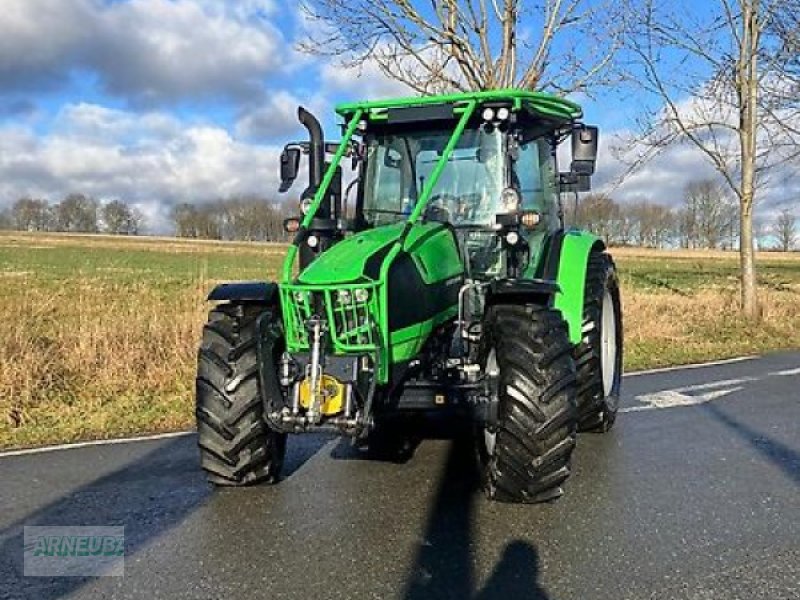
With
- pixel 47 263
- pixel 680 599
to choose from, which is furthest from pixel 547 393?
pixel 47 263

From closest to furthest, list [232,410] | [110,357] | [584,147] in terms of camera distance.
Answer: [232,410] → [584,147] → [110,357]

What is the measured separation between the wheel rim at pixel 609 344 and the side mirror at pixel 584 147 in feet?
5.23

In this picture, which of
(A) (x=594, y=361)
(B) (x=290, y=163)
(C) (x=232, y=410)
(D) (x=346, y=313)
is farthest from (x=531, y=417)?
(B) (x=290, y=163)

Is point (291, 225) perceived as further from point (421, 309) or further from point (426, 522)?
point (426, 522)

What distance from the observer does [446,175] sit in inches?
237

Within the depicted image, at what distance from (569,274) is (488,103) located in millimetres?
1488

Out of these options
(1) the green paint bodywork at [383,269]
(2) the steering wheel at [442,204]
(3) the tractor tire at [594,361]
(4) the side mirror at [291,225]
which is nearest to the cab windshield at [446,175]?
(2) the steering wheel at [442,204]

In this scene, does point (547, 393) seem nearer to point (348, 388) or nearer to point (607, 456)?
point (348, 388)

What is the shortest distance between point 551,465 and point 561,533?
45 centimetres

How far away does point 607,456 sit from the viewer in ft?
20.6

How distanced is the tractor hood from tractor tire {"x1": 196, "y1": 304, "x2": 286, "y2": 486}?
63 cm

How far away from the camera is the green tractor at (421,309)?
4.81m

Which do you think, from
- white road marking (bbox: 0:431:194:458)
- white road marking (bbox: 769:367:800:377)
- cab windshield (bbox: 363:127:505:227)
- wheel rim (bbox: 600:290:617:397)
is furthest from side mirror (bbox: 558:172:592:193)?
white road marking (bbox: 769:367:800:377)

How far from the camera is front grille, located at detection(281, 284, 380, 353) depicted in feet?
15.7
